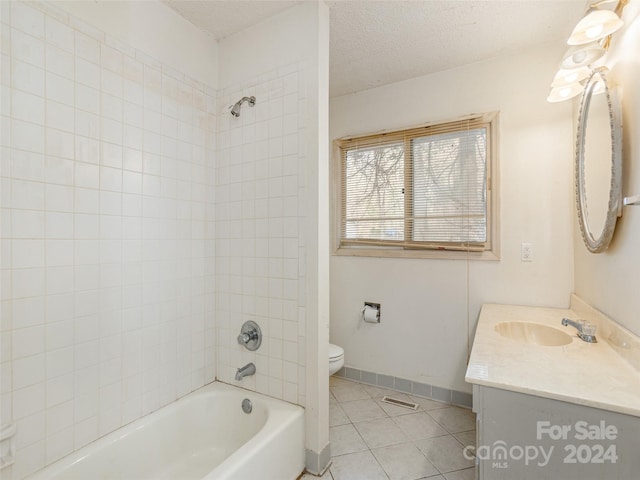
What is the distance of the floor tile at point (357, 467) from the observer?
1609mm

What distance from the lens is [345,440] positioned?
1.90 m

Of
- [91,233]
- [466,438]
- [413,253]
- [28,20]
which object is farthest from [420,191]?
[28,20]

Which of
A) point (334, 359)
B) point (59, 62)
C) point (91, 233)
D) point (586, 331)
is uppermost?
point (59, 62)

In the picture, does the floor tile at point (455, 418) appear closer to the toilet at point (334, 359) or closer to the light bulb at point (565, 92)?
the toilet at point (334, 359)

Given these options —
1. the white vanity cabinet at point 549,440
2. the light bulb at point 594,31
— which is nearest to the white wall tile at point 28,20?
the white vanity cabinet at point 549,440

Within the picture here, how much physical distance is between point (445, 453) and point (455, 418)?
41cm

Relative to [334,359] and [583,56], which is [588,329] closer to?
[583,56]

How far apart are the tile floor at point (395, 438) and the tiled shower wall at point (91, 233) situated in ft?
2.92

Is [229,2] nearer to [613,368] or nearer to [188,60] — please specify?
[188,60]

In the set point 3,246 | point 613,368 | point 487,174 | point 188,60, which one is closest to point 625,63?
point 487,174

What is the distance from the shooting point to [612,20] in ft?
4.16

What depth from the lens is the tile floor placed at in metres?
1.64

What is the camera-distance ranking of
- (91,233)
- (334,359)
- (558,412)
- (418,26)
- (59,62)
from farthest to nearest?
(334,359), (418,26), (91,233), (59,62), (558,412)

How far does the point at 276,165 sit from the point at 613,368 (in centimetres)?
171
